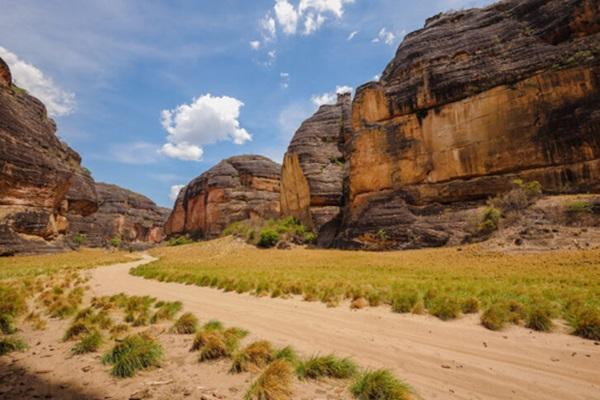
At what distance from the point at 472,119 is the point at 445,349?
97.2ft

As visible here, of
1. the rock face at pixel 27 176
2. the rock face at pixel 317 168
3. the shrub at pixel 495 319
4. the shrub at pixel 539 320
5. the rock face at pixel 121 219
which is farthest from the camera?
the rock face at pixel 121 219

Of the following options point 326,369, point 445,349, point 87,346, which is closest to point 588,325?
point 445,349

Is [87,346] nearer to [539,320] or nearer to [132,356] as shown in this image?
[132,356]

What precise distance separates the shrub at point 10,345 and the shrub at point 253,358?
4604 mm

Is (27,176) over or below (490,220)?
over

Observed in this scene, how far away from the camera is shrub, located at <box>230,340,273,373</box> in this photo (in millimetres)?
4688

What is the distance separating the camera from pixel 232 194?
68750mm

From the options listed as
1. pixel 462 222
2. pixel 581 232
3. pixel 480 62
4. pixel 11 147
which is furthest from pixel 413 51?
pixel 11 147

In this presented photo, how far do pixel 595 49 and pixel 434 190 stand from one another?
657 inches

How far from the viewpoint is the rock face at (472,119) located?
80.6 ft

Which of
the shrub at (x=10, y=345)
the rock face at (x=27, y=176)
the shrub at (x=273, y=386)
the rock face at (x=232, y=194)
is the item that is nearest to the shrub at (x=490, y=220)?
the shrub at (x=273, y=386)

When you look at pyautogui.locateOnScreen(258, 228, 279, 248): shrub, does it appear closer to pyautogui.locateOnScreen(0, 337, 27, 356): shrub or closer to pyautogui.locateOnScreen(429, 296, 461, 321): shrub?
pyautogui.locateOnScreen(429, 296, 461, 321): shrub

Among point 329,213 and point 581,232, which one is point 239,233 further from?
point 581,232

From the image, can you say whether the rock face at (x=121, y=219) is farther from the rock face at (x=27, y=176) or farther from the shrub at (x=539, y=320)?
the shrub at (x=539, y=320)
